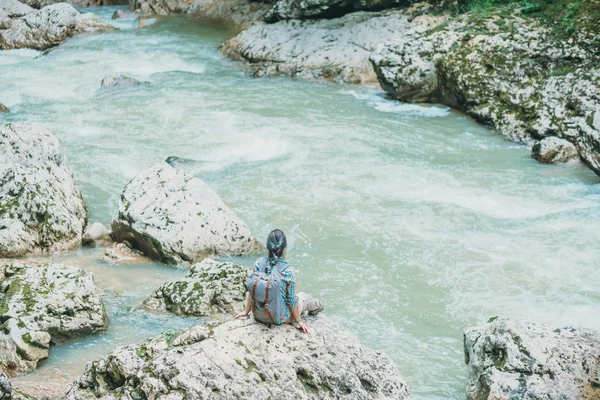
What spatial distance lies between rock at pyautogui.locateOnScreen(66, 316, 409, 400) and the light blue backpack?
0.11 meters

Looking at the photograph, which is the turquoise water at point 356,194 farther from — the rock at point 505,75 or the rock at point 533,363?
the rock at point 533,363

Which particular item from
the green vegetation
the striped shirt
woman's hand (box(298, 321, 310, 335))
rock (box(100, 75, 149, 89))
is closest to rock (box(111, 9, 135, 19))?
rock (box(100, 75, 149, 89))

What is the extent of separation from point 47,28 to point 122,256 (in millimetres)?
17264

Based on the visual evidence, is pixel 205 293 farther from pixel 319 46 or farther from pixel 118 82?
pixel 319 46

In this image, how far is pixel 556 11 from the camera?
17.5 metres

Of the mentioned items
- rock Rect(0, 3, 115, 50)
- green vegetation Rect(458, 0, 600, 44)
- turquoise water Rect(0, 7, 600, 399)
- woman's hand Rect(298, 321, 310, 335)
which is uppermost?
green vegetation Rect(458, 0, 600, 44)

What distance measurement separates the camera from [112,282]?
9.19m

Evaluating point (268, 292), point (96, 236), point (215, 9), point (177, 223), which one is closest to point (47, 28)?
point (215, 9)

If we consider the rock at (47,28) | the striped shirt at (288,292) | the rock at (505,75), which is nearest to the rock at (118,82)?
the rock at (505,75)

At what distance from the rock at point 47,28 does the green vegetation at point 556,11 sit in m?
13.5

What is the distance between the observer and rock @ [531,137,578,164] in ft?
45.0

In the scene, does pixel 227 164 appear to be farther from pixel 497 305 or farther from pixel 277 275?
pixel 277 275

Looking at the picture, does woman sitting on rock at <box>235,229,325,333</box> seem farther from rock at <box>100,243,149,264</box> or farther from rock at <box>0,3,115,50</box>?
rock at <box>0,3,115,50</box>

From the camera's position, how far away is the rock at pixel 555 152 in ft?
45.0
